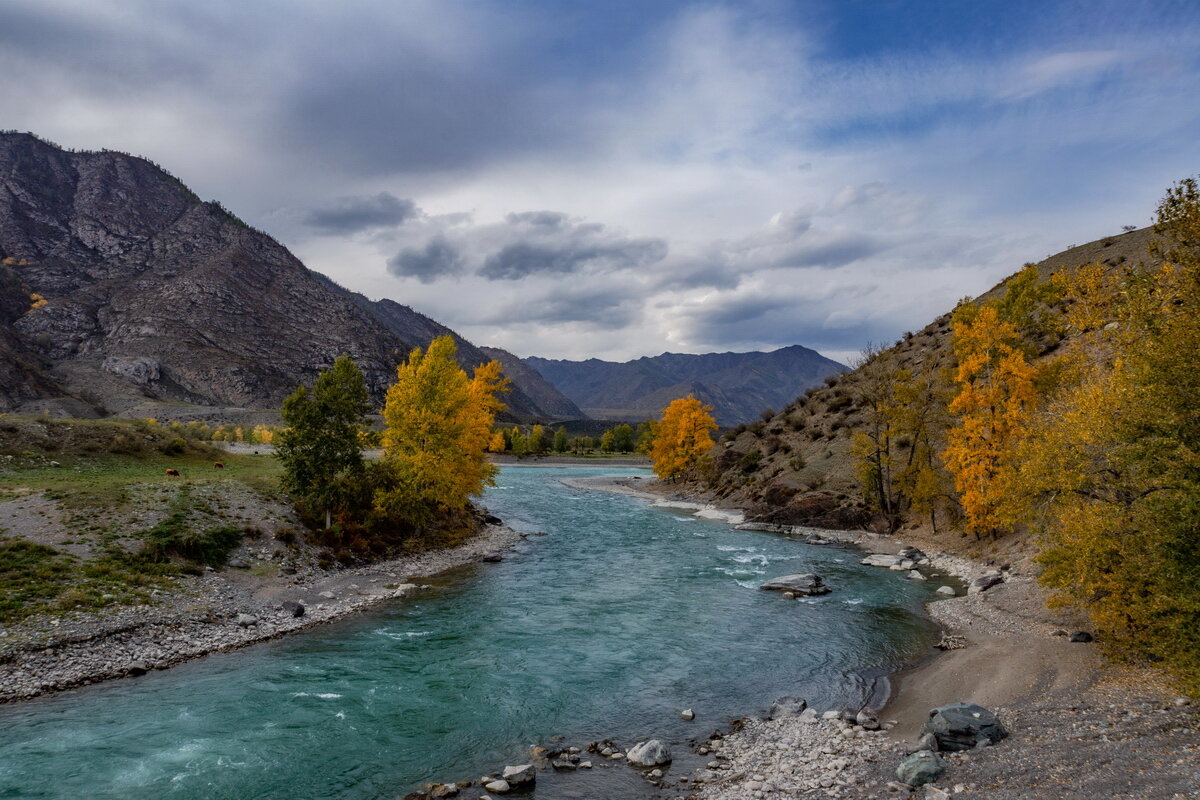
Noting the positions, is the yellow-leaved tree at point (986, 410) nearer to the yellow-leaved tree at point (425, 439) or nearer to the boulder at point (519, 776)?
the boulder at point (519, 776)

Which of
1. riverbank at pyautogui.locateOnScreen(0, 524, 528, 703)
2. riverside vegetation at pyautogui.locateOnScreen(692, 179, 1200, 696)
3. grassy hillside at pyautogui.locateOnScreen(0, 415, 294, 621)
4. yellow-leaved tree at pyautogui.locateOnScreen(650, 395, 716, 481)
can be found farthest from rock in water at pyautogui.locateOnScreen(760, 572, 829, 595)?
yellow-leaved tree at pyautogui.locateOnScreen(650, 395, 716, 481)

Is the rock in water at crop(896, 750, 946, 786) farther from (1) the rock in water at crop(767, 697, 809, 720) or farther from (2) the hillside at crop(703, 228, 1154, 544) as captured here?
(2) the hillside at crop(703, 228, 1154, 544)

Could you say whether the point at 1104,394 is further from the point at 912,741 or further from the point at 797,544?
the point at 797,544

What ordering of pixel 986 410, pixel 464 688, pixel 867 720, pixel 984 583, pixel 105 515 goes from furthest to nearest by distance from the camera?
pixel 986 410 → pixel 984 583 → pixel 105 515 → pixel 464 688 → pixel 867 720

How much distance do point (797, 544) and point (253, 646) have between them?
4191 centimetres

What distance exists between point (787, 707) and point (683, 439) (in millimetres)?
82268

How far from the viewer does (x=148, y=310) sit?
189 m

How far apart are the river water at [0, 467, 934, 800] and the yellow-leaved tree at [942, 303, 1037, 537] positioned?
9.06 metres

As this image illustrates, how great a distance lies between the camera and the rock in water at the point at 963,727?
607 inches

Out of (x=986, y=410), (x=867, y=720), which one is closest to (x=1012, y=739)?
(x=867, y=720)

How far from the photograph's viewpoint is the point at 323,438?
39500 mm

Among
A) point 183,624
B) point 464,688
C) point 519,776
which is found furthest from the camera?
point 183,624

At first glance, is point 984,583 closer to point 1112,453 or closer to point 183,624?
point 1112,453

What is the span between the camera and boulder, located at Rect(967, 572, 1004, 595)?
33250mm
